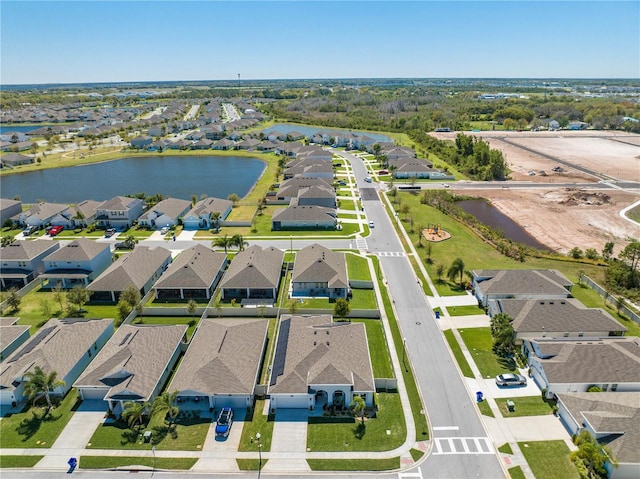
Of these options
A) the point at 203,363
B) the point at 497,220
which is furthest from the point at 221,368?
the point at 497,220

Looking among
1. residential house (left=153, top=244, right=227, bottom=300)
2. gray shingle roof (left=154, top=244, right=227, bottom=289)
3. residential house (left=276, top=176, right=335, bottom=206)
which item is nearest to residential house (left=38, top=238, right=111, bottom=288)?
gray shingle roof (left=154, top=244, right=227, bottom=289)

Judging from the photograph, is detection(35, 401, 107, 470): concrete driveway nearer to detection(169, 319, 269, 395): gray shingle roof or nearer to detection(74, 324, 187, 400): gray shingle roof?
detection(74, 324, 187, 400): gray shingle roof

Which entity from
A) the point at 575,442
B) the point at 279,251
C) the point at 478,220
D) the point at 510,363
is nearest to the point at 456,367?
the point at 510,363

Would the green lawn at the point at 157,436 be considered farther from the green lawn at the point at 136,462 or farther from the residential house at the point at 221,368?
the residential house at the point at 221,368

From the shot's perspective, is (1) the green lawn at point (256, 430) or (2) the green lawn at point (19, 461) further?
(1) the green lawn at point (256, 430)

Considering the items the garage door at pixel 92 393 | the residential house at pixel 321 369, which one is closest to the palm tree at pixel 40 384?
the garage door at pixel 92 393
